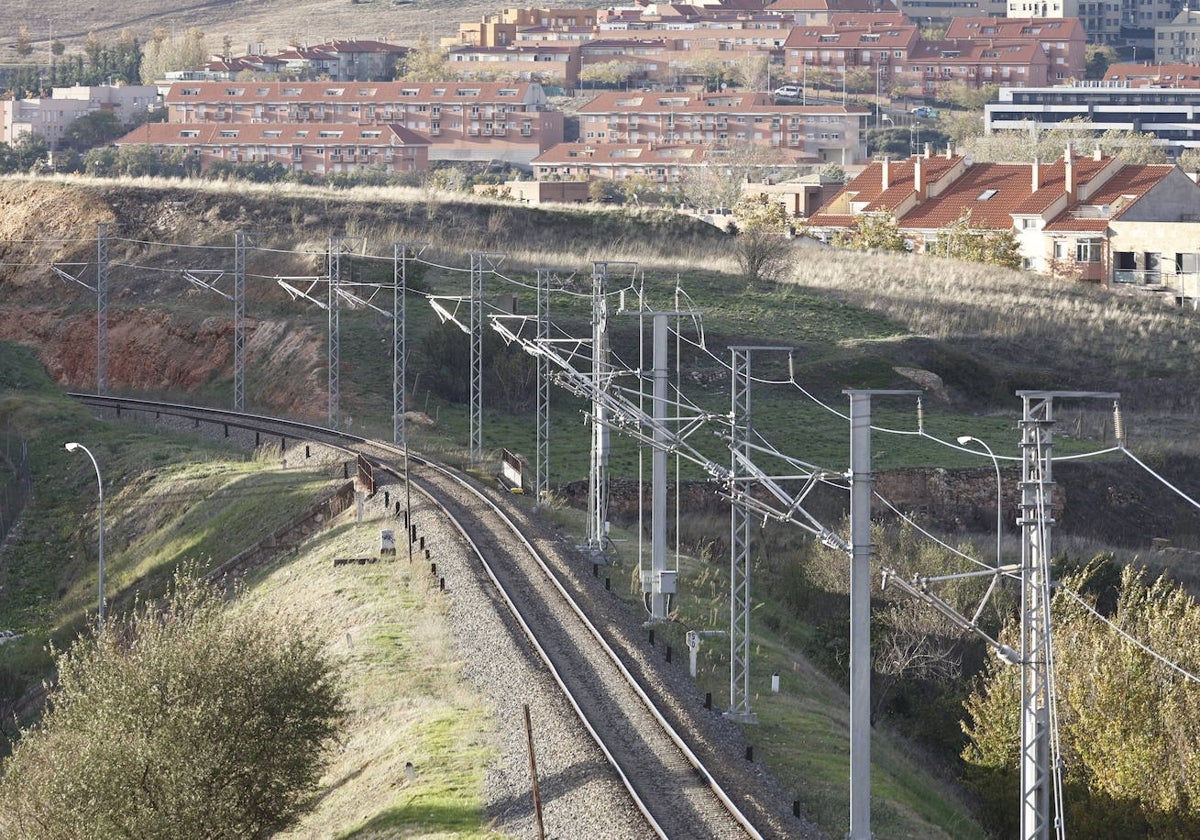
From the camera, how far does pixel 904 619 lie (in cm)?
4166

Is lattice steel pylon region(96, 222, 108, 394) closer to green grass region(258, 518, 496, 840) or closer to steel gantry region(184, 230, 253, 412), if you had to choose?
steel gantry region(184, 230, 253, 412)

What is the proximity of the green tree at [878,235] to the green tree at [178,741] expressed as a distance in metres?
76.1

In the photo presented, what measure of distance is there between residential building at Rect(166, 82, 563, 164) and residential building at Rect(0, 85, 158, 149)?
6.79 m

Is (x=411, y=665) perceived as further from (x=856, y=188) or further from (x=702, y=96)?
(x=702, y=96)

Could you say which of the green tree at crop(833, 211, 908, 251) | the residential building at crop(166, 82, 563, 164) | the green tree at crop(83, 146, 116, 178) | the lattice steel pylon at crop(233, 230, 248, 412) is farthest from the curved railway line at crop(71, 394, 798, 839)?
the residential building at crop(166, 82, 563, 164)

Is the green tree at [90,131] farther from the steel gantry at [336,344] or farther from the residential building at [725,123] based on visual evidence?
the steel gantry at [336,344]

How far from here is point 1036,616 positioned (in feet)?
76.4

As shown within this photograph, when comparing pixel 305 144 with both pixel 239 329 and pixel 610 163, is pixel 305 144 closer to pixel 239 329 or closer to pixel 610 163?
pixel 610 163

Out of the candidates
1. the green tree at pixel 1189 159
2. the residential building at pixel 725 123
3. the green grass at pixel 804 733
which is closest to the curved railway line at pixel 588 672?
the green grass at pixel 804 733

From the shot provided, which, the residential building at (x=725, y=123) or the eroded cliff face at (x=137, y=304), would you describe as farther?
the residential building at (x=725, y=123)

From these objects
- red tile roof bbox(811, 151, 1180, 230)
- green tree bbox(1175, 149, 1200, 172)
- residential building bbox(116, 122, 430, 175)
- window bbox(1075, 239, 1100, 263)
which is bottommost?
window bbox(1075, 239, 1100, 263)

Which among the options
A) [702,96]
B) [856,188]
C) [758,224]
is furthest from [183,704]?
[702,96]

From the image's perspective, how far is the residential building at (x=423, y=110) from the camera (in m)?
182

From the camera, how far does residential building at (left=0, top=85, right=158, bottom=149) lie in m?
166
